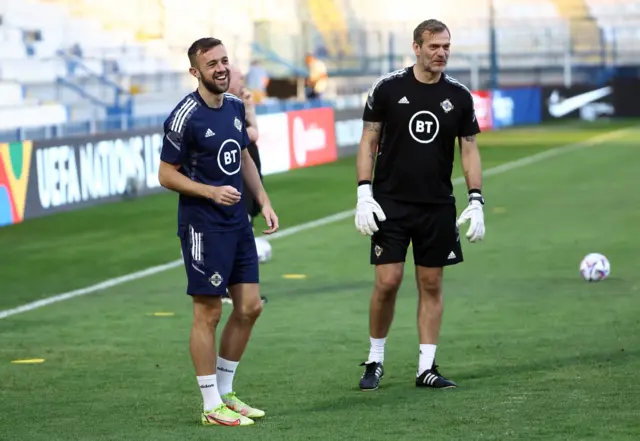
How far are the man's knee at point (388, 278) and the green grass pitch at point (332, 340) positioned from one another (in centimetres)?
56

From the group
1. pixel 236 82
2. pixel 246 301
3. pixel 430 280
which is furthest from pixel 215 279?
pixel 236 82

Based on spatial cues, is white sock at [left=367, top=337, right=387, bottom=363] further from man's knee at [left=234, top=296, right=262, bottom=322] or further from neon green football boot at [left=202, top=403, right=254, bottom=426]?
neon green football boot at [left=202, top=403, right=254, bottom=426]

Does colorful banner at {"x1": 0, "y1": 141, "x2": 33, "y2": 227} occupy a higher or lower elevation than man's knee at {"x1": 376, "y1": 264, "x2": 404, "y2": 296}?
lower

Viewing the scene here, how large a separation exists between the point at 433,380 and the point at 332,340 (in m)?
2.08

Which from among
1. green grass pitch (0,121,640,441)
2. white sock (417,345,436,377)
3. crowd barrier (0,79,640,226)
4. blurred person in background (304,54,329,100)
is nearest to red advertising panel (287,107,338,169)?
crowd barrier (0,79,640,226)

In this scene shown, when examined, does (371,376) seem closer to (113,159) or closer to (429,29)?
(429,29)

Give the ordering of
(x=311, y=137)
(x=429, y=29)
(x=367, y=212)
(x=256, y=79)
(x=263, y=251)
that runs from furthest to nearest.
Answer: (x=256, y=79)
(x=311, y=137)
(x=263, y=251)
(x=367, y=212)
(x=429, y=29)

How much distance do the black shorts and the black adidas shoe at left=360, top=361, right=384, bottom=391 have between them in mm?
588

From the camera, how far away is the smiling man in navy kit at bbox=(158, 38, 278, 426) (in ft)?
24.6

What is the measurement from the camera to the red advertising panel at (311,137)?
2848cm

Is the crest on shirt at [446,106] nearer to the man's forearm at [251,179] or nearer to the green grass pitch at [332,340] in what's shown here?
the man's forearm at [251,179]

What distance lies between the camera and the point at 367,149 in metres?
8.64

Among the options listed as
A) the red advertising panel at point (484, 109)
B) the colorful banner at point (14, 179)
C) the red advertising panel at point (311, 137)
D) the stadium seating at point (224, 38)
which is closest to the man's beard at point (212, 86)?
the colorful banner at point (14, 179)

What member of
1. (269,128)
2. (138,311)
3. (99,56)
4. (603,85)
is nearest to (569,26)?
(603,85)
